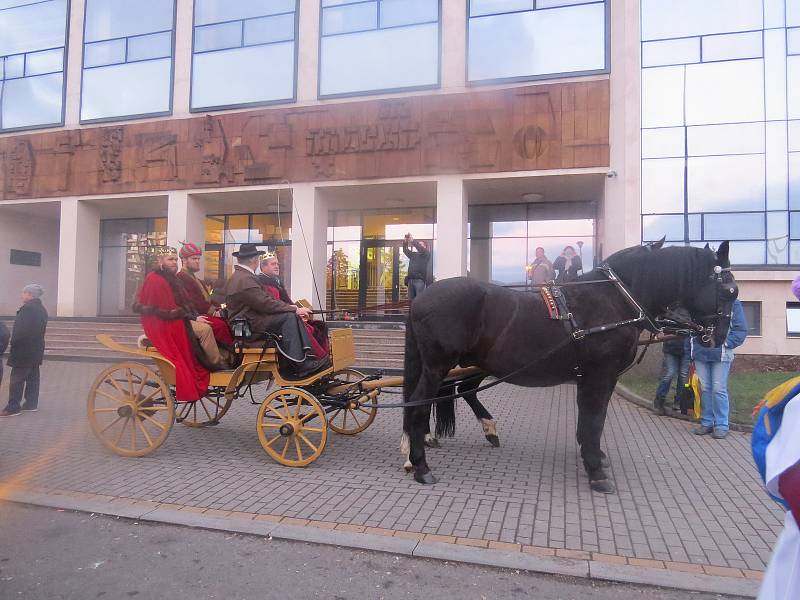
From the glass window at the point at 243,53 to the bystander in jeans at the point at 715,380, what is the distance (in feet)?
40.7

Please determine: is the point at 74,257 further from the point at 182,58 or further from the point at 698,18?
the point at 698,18

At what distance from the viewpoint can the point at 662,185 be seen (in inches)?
496

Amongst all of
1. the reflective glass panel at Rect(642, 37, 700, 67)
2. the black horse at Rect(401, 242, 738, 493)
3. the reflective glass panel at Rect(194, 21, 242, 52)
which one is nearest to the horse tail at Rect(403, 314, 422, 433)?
the black horse at Rect(401, 242, 738, 493)

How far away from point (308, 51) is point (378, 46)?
6.47ft

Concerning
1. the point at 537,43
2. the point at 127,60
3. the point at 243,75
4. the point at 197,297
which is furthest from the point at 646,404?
the point at 127,60

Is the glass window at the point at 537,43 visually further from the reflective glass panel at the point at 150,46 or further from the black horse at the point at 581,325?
the black horse at the point at 581,325

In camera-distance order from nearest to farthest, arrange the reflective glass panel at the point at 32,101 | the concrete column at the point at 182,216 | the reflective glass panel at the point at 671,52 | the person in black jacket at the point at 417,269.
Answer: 1. the reflective glass panel at the point at 671,52
2. the person in black jacket at the point at 417,269
3. the concrete column at the point at 182,216
4. the reflective glass panel at the point at 32,101

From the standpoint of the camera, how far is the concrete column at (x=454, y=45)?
1357 cm

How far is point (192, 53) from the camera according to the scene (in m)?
15.6

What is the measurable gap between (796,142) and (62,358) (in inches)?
716

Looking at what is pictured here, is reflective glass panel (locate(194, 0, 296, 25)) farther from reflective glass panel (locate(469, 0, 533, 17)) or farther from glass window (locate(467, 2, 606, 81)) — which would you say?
glass window (locate(467, 2, 606, 81))

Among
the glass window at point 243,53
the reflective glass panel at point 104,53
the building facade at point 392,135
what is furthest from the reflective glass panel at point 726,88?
the reflective glass panel at point 104,53

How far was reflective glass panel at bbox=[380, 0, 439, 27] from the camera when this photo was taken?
45.9ft

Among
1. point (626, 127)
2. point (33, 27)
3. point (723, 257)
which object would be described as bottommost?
point (723, 257)
